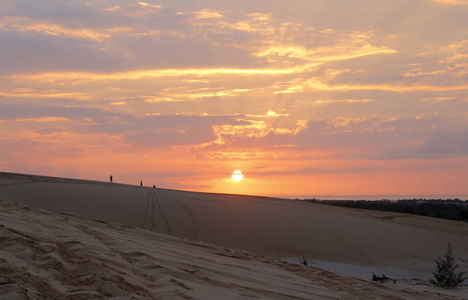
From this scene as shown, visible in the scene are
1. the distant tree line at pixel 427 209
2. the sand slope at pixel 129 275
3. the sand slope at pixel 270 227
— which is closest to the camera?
the sand slope at pixel 129 275

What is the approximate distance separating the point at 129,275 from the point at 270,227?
1151 centimetres

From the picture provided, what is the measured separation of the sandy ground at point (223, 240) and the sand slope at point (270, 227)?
0.12 feet

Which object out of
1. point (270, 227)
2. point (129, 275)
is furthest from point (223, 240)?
point (129, 275)

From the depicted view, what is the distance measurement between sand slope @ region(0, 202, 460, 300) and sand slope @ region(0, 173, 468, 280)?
4.71 meters

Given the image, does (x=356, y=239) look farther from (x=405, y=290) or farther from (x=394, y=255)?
(x=405, y=290)

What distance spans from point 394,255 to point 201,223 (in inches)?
245

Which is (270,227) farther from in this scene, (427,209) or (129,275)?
(427,209)

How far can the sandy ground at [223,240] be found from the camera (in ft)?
19.7

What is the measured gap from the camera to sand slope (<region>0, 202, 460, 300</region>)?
4508 mm

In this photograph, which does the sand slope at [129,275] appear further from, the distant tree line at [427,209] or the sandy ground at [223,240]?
the distant tree line at [427,209]

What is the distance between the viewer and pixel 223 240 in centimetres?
1493

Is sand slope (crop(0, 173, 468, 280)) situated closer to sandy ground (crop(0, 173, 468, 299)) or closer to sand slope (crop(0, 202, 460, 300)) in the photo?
sandy ground (crop(0, 173, 468, 299))

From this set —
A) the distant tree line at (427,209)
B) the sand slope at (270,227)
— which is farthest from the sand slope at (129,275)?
the distant tree line at (427,209)

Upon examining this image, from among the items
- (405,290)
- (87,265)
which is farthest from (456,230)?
(87,265)
